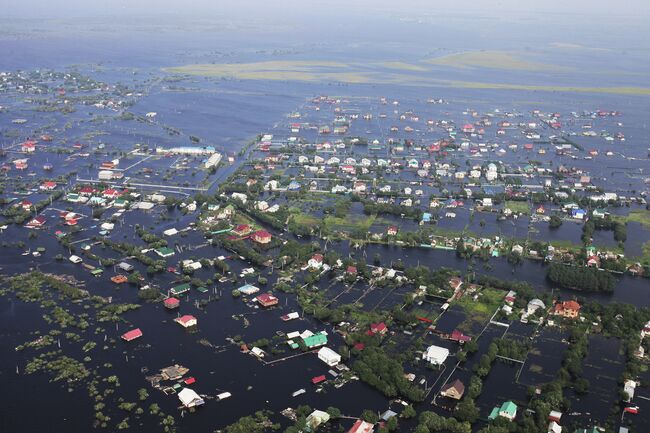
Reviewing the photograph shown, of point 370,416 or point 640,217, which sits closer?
point 370,416

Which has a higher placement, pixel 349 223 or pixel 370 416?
pixel 349 223

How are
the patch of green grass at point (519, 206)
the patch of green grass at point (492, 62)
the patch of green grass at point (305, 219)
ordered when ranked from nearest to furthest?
the patch of green grass at point (305, 219), the patch of green grass at point (519, 206), the patch of green grass at point (492, 62)

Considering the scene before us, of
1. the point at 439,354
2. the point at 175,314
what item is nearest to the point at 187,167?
the point at 175,314

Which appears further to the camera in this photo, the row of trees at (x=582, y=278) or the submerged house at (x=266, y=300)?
the row of trees at (x=582, y=278)

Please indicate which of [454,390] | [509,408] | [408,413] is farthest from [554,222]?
[408,413]

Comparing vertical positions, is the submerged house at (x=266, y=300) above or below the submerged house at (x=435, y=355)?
above

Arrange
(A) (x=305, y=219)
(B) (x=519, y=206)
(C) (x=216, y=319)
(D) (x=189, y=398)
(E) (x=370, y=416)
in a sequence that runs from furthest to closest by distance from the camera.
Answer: (B) (x=519, y=206) < (A) (x=305, y=219) < (C) (x=216, y=319) < (D) (x=189, y=398) < (E) (x=370, y=416)

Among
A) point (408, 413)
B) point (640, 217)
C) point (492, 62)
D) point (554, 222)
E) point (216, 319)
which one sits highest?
point (492, 62)

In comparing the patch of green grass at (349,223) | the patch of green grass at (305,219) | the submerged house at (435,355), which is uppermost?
the patch of green grass at (305,219)

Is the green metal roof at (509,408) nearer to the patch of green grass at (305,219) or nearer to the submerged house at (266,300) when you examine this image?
the submerged house at (266,300)

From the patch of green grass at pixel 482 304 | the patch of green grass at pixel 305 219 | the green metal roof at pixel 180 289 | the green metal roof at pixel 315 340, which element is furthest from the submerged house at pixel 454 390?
the patch of green grass at pixel 305 219

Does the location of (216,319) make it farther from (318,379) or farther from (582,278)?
(582,278)
